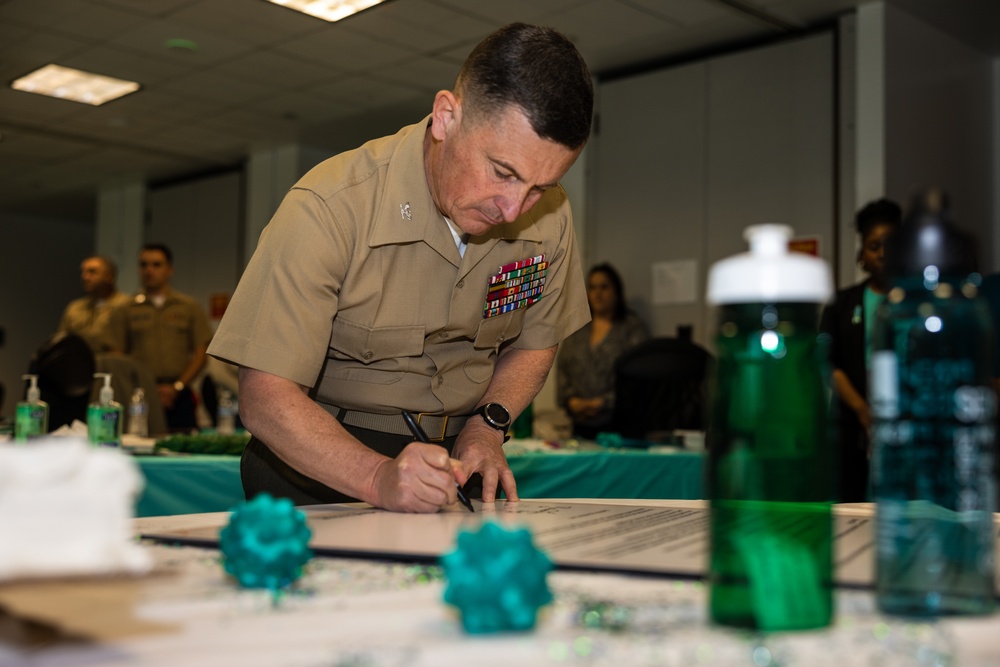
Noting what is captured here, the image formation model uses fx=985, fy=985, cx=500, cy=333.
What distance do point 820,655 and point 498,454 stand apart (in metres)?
0.93

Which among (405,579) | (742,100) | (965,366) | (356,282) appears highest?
(742,100)

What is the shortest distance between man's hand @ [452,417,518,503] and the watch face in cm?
1

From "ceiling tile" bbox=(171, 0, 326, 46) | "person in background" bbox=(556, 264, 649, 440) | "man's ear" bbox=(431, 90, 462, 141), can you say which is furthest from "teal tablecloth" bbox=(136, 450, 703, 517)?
"ceiling tile" bbox=(171, 0, 326, 46)

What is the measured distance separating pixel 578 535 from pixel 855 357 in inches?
117

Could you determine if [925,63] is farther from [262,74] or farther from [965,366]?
[965,366]

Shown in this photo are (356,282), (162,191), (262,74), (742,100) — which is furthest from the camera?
(162,191)

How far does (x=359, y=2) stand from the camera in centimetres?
485

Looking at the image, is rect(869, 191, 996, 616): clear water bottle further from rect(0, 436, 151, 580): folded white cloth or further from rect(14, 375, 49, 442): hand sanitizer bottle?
rect(14, 375, 49, 442): hand sanitizer bottle

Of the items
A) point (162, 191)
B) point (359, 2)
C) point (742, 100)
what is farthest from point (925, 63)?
point (162, 191)

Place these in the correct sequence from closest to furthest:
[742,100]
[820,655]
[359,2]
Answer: [820,655] → [359,2] → [742,100]

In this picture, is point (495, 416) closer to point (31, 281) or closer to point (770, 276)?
point (770, 276)

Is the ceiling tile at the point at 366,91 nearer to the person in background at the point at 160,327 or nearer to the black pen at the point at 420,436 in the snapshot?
the person in background at the point at 160,327

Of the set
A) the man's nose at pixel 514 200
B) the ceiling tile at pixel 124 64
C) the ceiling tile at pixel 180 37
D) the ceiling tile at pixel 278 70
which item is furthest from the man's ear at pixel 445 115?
the ceiling tile at pixel 124 64

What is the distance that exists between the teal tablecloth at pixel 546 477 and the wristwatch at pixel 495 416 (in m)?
1.08
